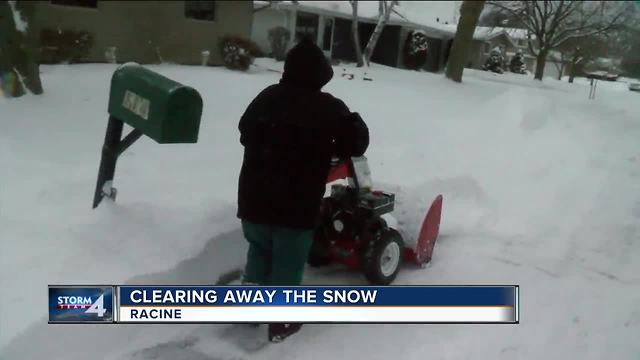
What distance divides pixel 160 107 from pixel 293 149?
798 millimetres

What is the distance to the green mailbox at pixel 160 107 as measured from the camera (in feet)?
9.68

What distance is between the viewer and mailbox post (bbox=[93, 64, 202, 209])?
2959 millimetres

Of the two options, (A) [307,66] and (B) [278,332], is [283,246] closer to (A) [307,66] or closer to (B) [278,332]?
(B) [278,332]

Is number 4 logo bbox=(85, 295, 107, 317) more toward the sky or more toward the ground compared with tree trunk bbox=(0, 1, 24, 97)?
more toward the ground

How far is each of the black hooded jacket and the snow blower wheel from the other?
2.32 ft

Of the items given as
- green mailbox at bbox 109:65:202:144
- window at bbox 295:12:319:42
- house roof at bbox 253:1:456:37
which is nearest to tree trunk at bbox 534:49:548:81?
green mailbox at bbox 109:65:202:144

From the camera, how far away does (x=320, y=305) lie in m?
2.30

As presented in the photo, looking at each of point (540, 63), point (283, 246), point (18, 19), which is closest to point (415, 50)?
point (18, 19)

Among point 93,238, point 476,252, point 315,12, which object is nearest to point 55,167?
point 93,238

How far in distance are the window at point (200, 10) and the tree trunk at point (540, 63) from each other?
11.6 m

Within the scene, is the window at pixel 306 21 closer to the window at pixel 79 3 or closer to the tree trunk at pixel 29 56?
the window at pixel 79 3

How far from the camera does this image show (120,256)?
315 cm

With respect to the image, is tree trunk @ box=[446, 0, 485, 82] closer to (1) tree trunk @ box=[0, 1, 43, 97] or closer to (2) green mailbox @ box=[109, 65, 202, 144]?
(1) tree trunk @ box=[0, 1, 43, 97]

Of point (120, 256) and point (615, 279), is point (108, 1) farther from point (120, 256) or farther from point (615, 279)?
point (615, 279)
